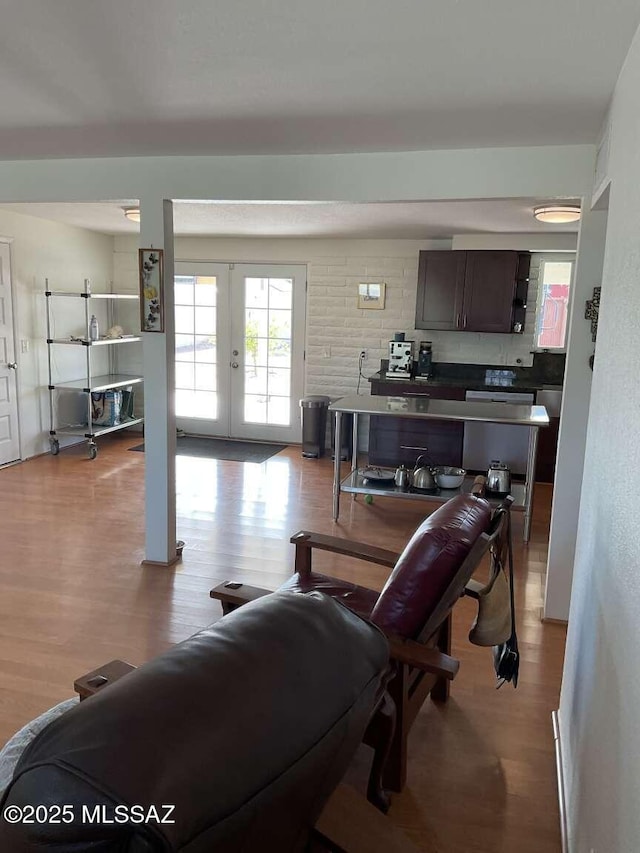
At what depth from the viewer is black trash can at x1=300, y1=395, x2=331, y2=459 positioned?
6.43 metres

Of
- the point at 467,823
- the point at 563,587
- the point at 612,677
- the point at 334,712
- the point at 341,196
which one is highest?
the point at 341,196

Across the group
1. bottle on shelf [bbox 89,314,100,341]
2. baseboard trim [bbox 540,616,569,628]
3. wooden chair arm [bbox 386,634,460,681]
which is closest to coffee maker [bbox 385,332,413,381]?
bottle on shelf [bbox 89,314,100,341]

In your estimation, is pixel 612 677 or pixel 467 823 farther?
pixel 467 823

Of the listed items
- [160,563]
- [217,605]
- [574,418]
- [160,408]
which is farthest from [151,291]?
[574,418]

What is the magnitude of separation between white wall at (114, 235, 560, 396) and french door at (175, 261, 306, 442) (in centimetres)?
14

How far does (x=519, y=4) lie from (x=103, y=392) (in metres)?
5.99

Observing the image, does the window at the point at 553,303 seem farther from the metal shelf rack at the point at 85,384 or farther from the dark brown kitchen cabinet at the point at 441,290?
the metal shelf rack at the point at 85,384

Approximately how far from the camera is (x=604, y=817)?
1.31m

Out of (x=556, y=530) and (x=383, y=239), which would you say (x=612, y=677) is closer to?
(x=556, y=530)

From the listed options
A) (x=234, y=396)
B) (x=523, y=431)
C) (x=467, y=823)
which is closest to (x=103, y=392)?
(x=234, y=396)

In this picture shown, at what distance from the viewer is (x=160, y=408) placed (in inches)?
142

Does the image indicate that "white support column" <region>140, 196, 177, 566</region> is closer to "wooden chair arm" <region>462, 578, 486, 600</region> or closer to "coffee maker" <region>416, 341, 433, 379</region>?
"wooden chair arm" <region>462, 578, 486, 600</region>

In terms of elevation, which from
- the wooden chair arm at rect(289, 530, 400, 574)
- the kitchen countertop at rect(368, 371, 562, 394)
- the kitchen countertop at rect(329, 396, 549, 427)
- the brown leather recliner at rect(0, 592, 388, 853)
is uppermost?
the brown leather recliner at rect(0, 592, 388, 853)

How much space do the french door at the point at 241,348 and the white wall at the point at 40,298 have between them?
107cm
